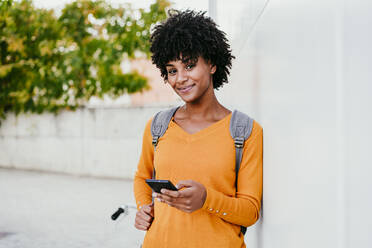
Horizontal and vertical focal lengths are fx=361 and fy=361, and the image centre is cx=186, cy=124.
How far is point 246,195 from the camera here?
4.07ft

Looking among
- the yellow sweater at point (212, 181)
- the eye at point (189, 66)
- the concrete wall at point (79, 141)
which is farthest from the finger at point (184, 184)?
the concrete wall at point (79, 141)

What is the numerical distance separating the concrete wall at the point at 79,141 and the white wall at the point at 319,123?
22.0ft

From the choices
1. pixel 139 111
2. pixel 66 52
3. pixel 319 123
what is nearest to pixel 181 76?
pixel 319 123

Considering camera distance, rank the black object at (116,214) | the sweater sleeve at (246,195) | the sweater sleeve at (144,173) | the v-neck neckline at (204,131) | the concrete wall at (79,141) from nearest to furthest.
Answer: the sweater sleeve at (246,195), the v-neck neckline at (204,131), the sweater sleeve at (144,173), the black object at (116,214), the concrete wall at (79,141)

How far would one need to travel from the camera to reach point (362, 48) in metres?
0.44

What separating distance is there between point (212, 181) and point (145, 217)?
0.34 meters

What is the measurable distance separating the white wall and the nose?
0.33 metres

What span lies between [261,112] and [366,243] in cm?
93

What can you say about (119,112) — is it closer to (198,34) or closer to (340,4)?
(198,34)

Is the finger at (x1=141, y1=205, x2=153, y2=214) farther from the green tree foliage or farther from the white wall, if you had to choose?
the green tree foliage

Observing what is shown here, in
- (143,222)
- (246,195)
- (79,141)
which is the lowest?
(79,141)

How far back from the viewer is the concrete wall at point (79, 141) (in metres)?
7.82

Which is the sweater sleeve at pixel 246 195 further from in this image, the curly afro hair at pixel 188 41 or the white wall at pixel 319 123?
the curly afro hair at pixel 188 41

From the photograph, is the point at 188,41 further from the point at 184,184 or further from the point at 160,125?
the point at 184,184
